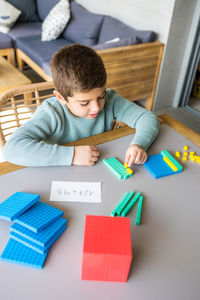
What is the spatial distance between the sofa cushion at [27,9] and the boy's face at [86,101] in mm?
3239

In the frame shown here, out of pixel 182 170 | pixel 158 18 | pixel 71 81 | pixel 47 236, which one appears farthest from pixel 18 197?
A: pixel 158 18

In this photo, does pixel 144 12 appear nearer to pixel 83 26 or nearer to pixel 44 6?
pixel 83 26

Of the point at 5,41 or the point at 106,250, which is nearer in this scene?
the point at 106,250

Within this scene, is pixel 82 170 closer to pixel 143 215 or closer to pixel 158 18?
pixel 143 215

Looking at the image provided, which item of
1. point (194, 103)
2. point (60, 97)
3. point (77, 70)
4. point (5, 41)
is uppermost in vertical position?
point (77, 70)

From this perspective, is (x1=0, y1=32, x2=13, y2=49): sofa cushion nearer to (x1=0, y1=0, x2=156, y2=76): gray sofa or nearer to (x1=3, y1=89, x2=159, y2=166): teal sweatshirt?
(x1=0, y1=0, x2=156, y2=76): gray sofa

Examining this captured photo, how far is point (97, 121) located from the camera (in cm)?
118

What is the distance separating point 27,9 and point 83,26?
3.84 ft

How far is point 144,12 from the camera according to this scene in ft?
8.36

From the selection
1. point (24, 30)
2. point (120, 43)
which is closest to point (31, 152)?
point (120, 43)

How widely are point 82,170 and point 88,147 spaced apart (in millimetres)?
88

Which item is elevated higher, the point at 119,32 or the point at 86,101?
the point at 86,101

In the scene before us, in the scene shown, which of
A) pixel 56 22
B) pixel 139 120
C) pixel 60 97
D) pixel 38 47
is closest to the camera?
pixel 60 97

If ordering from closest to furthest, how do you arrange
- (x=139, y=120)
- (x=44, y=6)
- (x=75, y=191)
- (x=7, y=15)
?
(x=75, y=191), (x=139, y=120), (x=7, y=15), (x=44, y=6)
